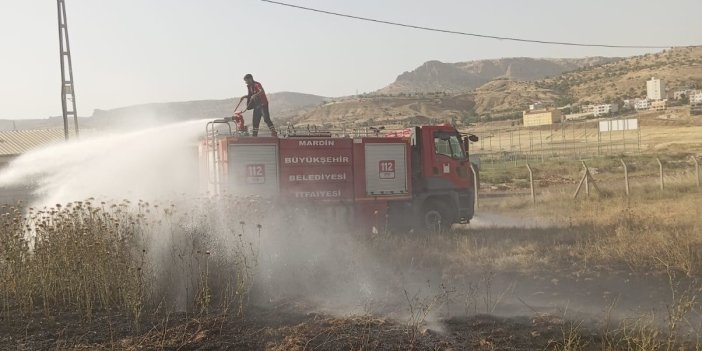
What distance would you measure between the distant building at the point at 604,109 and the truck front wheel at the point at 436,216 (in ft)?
280

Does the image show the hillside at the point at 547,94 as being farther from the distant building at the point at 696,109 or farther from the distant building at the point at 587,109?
the distant building at the point at 696,109

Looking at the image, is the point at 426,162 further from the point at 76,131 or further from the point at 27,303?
the point at 76,131

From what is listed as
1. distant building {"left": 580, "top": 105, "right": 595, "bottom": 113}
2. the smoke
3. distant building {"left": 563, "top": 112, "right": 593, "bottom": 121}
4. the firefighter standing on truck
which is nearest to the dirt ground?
the smoke

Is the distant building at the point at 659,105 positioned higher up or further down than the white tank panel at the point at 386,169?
higher up

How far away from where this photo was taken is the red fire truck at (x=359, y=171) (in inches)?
539

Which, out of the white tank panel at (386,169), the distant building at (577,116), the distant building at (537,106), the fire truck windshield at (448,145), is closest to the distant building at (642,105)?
the distant building at (577,116)

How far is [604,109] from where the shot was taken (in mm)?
96188

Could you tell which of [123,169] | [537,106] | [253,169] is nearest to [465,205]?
[253,169]

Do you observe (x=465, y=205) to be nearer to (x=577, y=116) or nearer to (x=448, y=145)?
(x=448, y=145)

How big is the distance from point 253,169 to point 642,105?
95698mm

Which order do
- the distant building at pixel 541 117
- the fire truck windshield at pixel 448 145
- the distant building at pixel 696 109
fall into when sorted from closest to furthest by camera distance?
the fire truck windshield at pixel 448 145 < the distant building at pixel 696 109 < the distant building at pixel 541 117

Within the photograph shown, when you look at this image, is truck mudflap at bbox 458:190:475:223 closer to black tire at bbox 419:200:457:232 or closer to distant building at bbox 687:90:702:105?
black tire at bbox 419:200:457:232

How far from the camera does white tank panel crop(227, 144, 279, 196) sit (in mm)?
13469

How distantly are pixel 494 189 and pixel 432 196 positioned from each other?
1817 cm
